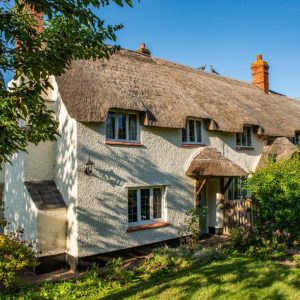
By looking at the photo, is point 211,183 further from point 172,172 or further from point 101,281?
point 101,281

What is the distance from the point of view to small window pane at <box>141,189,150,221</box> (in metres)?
11.4

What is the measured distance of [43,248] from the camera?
9531mm

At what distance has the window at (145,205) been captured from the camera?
36.5ft

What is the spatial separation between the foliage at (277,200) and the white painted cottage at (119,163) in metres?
1.76

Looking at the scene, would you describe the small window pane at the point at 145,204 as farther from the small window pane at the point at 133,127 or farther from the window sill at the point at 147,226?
the small window pane at the point at 133,127

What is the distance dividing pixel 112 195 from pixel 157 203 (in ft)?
7.40

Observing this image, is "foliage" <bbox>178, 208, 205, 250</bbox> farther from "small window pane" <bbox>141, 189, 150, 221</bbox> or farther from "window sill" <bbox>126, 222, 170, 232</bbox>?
"small window pane" <bbox>141, 189, 150, 221</bbox>

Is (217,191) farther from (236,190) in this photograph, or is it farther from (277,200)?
(277,200)

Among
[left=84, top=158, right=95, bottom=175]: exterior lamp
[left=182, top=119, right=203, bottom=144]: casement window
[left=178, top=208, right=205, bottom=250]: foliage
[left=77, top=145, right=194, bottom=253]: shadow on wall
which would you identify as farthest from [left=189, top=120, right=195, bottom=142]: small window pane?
[left=84, top=158, right=95, bottom=175]: exterior lamp

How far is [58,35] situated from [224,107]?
38.2 feet

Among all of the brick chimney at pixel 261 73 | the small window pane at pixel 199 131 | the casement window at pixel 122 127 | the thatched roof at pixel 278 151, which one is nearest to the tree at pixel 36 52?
the casement window at pixel 122 127

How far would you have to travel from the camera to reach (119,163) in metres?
10.7

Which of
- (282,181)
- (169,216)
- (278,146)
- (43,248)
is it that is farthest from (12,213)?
(278,146)

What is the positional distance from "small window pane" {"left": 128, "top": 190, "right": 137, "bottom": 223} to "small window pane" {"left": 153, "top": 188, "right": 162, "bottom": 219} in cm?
94
